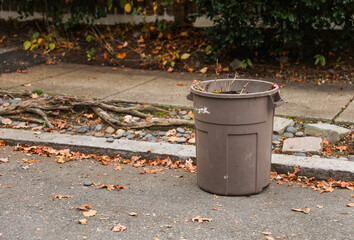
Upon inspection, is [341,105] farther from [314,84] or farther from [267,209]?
[267,209]

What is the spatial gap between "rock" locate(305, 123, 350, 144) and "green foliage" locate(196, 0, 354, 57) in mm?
2413

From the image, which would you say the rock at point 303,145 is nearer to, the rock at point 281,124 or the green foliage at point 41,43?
the rock at point 281,124

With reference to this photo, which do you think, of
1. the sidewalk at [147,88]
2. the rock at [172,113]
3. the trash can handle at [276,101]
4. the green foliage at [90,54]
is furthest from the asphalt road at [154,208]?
the green foliage at [90,54]

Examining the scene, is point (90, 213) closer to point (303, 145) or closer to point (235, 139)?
point (235, 139)

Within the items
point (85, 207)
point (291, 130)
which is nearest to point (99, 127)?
point (85, 207)

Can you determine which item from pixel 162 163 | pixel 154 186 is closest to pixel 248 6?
pixel 162 163

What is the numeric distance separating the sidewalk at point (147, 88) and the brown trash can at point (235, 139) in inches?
75.9

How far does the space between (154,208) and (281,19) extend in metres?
4.59

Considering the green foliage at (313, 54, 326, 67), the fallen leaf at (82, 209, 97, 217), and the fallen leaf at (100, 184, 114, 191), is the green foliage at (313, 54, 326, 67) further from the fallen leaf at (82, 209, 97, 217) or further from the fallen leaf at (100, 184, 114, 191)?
the fallen leaf at (82, 209, 97, 217)

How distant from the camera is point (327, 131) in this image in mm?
5254

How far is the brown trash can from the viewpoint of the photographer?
13.1 ft

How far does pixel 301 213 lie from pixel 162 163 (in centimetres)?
160

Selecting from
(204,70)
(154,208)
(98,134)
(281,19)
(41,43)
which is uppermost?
(281,19)

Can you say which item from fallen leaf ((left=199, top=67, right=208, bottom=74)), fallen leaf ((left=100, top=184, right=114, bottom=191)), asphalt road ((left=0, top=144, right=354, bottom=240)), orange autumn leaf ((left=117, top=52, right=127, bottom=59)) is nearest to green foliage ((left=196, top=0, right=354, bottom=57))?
fallen leaf ((left=199, top=67, right=208, bottom=74))
